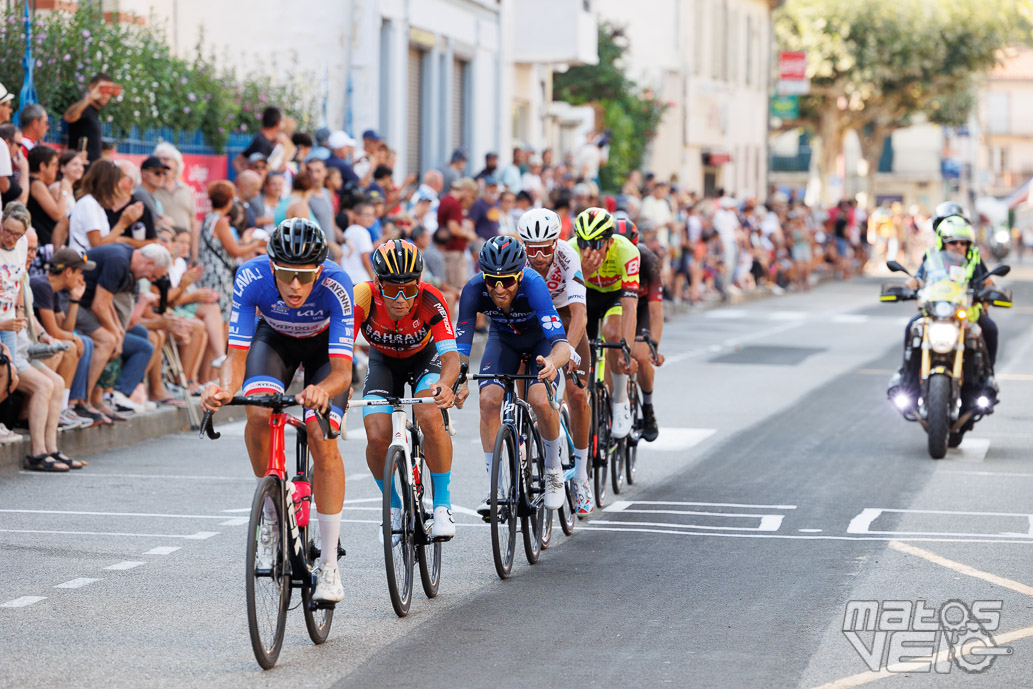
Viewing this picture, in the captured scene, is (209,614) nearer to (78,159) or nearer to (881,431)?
(78,159)

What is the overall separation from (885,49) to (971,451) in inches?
1781

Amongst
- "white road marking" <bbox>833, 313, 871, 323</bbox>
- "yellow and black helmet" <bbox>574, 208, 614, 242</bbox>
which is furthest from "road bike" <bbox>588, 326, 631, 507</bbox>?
"white road marking" <bbox>833, 313, 871, 323</bbox>

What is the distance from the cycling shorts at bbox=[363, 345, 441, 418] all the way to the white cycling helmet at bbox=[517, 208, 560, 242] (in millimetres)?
1513

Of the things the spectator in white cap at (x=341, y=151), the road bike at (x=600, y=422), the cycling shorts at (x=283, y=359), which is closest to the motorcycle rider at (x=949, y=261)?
the road bike at (x=600, y=422)

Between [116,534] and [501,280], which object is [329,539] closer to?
[501,280]

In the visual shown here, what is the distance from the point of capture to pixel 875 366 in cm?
2109

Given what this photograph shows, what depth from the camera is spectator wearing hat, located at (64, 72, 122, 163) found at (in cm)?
1522

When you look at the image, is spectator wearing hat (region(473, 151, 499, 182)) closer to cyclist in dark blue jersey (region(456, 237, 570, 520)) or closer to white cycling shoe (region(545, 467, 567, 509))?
cyclist in dark blue jersey (region(456, 237, 570, 520))

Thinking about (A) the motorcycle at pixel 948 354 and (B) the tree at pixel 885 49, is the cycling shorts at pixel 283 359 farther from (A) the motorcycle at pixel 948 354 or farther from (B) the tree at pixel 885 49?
(B) the tree at pixel 885 49

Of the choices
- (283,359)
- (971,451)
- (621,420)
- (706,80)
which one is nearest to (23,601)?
(283,359)

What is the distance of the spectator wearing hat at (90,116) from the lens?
15.2 m

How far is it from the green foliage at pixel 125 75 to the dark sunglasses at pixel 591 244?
8.05 meters

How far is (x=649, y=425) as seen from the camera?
476 inches

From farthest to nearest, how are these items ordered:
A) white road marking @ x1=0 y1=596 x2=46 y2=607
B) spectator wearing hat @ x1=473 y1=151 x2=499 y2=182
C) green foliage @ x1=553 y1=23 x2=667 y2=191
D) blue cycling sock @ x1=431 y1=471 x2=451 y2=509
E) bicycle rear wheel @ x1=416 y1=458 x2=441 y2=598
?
green foliage @ x1=553 y1=23 x2=667 y2=191 → spectator wearing hat @ x1=473 y1=151 x2=499 y2=182 → blue cycling sock @ x1=431 y1=471 x2=451 y2=509 → bicycle rear wheel @ x1=416 y1=458 x2=441 y2=598 → white road marking @ x1=0 y1=596 x2=46 y2=607
